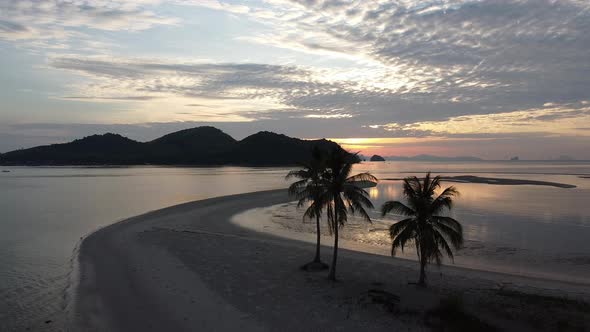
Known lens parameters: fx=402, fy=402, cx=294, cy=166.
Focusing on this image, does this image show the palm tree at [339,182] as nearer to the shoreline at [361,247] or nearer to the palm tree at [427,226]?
the palm tree at [427,226]

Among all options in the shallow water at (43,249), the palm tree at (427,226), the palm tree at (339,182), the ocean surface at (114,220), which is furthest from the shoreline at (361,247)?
the shallow water at (43,249)

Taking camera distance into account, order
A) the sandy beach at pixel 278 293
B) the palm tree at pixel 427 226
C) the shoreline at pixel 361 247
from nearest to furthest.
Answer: the sandy beach at pixel 278 293, the palm tree at pixel 427 226, the shoreline at pixel 361 247

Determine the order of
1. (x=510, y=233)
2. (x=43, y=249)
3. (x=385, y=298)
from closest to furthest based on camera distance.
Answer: (x=385, y=298), (x=43, y=249), (x=510, y=233)

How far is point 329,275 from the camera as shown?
2177 cm

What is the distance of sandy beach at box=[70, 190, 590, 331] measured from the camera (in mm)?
15898

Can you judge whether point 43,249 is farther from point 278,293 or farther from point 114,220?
point 278,293

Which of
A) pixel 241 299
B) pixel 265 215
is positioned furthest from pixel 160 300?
pixel 265 215

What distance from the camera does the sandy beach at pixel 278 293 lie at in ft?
52.2

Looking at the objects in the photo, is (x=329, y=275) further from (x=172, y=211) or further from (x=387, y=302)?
(x=172, y=211)

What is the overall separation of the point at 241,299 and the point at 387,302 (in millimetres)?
6573

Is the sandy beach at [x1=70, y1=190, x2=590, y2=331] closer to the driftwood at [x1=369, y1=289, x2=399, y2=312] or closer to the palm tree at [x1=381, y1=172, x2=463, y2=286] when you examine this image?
the driftwood at [x1=369, y1=289, x2=399, y2=312]

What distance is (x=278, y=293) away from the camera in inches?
761

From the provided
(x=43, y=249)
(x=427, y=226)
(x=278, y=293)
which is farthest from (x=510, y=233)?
(x=43, y=249)

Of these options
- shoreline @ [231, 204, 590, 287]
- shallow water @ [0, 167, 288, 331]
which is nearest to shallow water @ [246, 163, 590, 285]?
shoreline @ [231, 204, 590, 287]
